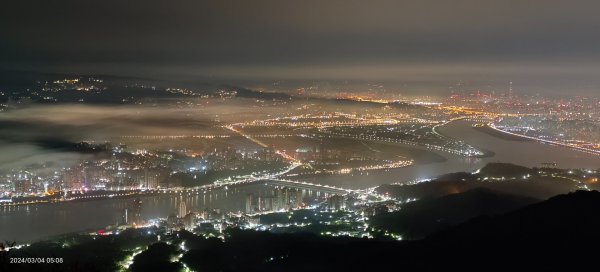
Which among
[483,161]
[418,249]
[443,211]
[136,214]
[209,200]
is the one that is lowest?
[209,200]

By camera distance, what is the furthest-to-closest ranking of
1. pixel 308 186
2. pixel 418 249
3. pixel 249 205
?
pixel 308 186
pixel 249 205
pixel 418 249

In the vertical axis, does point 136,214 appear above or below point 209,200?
above

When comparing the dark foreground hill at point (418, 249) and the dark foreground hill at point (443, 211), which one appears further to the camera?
→ the dark foreground hill at point (443, 211)

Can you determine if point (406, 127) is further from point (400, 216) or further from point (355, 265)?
point (355, 265)

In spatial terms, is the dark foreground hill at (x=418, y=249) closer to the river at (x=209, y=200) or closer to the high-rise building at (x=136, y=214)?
the high-rise building at (x=136, y=214)

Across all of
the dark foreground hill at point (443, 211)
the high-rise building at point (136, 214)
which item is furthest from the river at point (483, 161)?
the high-rise building at point (136, 214)

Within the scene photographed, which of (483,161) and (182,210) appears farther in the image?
(483,161)

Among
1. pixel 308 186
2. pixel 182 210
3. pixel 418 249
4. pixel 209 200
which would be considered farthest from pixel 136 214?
pixel 418 249

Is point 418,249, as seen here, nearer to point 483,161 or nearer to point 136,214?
point 136,214

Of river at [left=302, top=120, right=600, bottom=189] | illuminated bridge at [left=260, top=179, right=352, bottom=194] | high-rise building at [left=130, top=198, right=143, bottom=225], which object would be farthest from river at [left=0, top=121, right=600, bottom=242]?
illuminated bridge at [left=260, top=179, right=352, bottom=194]

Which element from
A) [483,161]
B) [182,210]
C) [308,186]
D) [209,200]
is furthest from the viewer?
[483,161]

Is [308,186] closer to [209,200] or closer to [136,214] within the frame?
[209,200]

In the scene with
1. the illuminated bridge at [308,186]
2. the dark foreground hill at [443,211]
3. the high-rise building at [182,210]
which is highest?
the dark foreground hill at [443,211]
